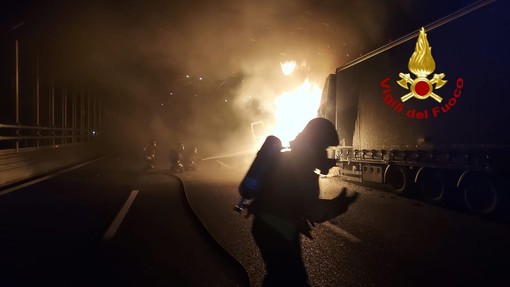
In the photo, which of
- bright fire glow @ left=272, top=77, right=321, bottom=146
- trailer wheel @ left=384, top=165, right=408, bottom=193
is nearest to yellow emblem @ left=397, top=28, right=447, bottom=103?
trailer wheel @ left=384, top=165, right=408, bottom=193

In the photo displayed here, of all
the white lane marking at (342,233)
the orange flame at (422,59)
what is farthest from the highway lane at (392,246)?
the orange flame at (422,59)

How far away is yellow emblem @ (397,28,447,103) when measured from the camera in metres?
9.48

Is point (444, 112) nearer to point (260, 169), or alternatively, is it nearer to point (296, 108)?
point (260, 169)

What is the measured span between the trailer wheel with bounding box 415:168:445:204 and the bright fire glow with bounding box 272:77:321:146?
24.7ft

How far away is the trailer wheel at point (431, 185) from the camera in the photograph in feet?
32.3

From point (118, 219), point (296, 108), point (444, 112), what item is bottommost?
point (118, 219)

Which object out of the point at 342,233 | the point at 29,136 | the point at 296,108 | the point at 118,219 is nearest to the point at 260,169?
the point at 342,233

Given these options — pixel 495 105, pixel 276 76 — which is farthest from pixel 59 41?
pixel 495 105

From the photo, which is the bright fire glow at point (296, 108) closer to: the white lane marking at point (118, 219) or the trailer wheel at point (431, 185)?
the trailer wheel at point (431, 185)

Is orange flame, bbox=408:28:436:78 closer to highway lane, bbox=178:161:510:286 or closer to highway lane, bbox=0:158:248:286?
highway lane, bbox=178:161:510:286

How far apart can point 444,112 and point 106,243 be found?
666cm

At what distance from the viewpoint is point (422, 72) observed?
9867 mm

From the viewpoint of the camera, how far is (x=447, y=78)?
9.12 meters

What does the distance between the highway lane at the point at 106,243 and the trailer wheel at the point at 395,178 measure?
504cm
